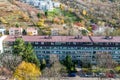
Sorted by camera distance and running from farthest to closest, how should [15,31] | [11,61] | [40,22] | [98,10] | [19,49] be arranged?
1. [98,10]
2. [40,22]
3. [15,31]
4. [19,49]
5. [11,61]

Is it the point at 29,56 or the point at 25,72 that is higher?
the point at 25,72

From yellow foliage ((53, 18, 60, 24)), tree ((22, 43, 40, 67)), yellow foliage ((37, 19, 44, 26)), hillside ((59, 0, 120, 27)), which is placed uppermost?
tree ((22, 43, 40, 67))

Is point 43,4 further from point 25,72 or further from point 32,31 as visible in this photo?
point 25,72

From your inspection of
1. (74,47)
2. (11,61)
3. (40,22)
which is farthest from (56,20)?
(11,61)

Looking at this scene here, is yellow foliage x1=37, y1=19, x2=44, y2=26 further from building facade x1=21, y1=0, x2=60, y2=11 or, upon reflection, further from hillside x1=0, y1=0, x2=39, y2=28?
building facade x1=21, y1=0, x2=60, y2=11

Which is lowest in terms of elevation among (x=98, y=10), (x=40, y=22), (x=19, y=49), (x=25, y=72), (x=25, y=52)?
(x=98, y=10)

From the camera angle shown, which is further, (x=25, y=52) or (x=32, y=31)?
(x=32, y=31)

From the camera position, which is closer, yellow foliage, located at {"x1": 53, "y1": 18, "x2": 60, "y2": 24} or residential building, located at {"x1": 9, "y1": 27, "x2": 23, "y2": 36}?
residential building, located at {"x1": 9, "y1": 27, "x2": 23, "y2": 36}

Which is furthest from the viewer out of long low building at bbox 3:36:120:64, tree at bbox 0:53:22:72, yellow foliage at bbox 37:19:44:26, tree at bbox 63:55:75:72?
yellow foliage at bbox 37:19:44:26

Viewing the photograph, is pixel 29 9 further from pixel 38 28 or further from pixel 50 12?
pixel 38 28

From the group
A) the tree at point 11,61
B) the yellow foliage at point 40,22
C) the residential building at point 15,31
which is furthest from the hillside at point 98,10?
the tree at point 11,61

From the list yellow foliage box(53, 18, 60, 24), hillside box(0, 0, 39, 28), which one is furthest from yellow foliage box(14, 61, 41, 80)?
yellow foliage box(53, 18, 60, 24)

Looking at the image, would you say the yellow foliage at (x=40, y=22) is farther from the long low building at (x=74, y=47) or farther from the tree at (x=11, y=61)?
the tree at (x=11, y=61)
